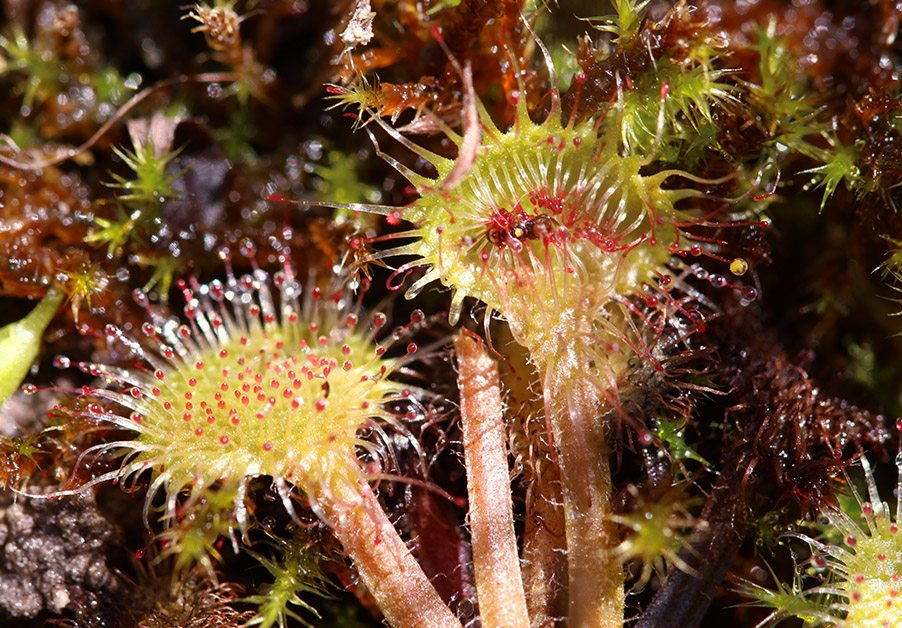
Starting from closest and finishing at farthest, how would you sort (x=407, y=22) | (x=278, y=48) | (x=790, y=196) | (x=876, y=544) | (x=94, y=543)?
(x=876, y=544) → (x=94, y=543) → (x=407, y=22) → (x=790, y=196) → (x=278, y=48)

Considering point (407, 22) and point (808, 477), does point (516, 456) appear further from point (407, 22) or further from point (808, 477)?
point (407, 22)

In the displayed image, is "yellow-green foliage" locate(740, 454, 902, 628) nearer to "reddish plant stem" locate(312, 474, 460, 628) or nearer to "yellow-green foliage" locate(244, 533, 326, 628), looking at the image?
"reddish plant stem" locate(312, 474, 460, 628)

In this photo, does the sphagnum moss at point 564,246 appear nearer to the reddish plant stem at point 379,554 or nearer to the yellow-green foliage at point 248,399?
the yellow-green foliage at point 248,399

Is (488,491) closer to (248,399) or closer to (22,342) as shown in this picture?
(248,399)

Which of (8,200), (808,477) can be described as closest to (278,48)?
(8,200)

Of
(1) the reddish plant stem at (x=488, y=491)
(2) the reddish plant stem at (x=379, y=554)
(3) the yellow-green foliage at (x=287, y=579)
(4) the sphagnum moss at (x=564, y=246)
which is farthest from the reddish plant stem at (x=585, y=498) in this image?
(3) the yellow-green foliage at (x=287, y=579)

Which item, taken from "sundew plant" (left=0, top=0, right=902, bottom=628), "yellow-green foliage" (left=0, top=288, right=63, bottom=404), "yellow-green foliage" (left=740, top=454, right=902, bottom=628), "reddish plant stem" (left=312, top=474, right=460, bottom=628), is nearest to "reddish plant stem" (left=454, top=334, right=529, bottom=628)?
"sundew plant" (left=0, top=0, right=902, bottom=628)
